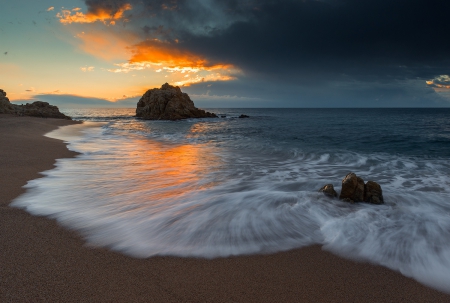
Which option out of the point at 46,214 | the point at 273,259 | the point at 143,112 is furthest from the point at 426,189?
the point at 143,112

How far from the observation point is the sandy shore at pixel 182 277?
2545 millimetres

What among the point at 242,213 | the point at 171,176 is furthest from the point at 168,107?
the point at 242,213

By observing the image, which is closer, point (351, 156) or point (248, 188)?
point (248, 188)

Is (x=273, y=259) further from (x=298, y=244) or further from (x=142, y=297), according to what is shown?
(x=142, y=297)

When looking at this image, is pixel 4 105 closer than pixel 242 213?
No

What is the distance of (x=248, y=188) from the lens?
6.93 m

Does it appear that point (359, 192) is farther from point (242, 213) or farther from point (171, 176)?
point (171, 176)

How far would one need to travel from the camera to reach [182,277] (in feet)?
9.36

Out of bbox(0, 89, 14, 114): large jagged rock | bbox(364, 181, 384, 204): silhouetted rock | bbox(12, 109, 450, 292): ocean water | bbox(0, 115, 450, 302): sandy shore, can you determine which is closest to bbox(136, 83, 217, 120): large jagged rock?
bbox(0, 89, 14, 114): large jagged rock

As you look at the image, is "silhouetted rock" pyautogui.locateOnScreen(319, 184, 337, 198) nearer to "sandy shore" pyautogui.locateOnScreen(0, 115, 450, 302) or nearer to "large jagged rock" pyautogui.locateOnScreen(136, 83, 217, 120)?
"sandy shore" pyautogui.locateOnScreen(0, 115, 450, 302)

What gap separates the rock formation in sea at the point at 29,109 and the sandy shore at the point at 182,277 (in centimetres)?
4311

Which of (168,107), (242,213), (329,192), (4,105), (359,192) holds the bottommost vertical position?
(242,213)

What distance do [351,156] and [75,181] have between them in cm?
1218

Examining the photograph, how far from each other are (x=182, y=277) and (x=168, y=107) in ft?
183
